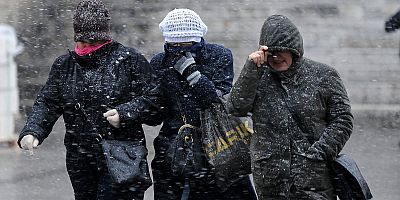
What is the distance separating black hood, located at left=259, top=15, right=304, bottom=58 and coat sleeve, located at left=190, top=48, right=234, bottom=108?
68 centimetres

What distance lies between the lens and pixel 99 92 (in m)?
5.88

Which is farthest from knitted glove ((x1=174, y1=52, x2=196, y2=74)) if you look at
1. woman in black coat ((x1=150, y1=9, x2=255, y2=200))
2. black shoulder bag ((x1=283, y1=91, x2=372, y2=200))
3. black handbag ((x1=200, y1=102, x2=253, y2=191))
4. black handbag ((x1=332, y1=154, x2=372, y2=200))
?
black handbag ((x1=332, y1=154, x2=372, y2=200))

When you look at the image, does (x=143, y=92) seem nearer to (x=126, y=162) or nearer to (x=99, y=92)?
(x=99, y=92)

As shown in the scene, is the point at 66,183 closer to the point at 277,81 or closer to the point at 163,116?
the point at 163,116

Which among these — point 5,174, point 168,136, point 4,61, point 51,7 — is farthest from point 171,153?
point 51,7

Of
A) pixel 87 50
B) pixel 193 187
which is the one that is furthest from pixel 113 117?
pixel 193 187

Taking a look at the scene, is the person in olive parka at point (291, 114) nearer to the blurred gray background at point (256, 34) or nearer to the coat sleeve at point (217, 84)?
the coat sleeve at point (217, 84)

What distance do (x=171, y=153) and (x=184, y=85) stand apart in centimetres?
41

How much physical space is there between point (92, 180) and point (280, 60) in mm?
1496

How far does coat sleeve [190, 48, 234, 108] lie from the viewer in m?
5.80

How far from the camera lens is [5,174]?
1070cm

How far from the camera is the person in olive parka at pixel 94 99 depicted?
5859 mm

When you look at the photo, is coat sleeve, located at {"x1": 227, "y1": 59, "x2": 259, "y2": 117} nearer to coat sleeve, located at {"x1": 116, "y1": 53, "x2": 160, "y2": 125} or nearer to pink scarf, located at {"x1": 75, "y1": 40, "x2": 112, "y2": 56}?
coat sleeve, located at {"x1": 116, "y1": 53, "x2": 160, "y2": 125}

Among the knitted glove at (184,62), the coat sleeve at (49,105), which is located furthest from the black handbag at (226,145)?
the coat sleeve at (49,105)
